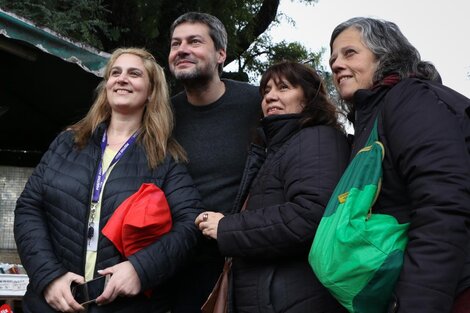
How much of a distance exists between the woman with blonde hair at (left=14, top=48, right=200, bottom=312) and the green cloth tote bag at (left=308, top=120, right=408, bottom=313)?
0.90 meters

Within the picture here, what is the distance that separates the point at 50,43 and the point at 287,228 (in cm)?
230

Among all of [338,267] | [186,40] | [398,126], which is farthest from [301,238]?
[186,40]

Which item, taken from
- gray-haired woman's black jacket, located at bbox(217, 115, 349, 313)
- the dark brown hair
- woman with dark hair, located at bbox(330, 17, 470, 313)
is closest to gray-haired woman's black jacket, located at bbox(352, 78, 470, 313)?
woman with dark hair, located at bbox(330, 17, 470, 313)

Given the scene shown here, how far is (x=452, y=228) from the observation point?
5.07ft

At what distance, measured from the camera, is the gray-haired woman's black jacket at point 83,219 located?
241 centimetres

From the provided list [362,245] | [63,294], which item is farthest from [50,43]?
[362,245]

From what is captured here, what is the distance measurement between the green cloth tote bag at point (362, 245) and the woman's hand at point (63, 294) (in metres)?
1.12

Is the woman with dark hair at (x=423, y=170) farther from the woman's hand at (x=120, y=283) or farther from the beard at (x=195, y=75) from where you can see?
the beard at (x=195, y=75)

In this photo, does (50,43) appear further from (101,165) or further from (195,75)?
(101,165)

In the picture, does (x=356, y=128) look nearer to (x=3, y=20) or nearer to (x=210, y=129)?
(x=210, y=129)

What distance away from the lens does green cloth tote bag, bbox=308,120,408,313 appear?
165cm

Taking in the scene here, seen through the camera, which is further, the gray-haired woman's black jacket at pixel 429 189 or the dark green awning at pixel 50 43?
the dark green awning at pixel 50 43

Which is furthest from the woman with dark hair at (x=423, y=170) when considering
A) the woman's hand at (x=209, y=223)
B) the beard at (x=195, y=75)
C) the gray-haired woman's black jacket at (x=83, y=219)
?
the beard at (x=195, y=75)

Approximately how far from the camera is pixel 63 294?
233cm
